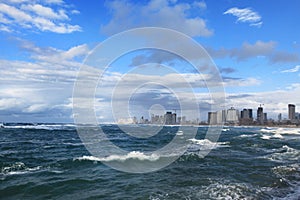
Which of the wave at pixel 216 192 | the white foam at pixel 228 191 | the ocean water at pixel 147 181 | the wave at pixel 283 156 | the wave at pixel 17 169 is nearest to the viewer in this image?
the wave at pixel 216 192

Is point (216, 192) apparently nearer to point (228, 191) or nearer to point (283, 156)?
point (228, 191)

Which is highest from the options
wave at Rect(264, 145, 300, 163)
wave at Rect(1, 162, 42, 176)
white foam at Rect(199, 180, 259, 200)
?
white foam at Rect(199, 180, 259, 200)

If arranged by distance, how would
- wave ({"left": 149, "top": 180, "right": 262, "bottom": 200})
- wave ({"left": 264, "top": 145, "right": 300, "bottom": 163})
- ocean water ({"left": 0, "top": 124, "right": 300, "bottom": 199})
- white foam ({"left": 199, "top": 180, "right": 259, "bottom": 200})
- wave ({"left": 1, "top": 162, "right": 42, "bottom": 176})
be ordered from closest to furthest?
1. wave ({"left": 149, "top": 180, "right": 262, "bottom": 200})
2. white foam ({"left": 199, "top": 180, "right": 259, "bottom": 200})
3. ocean water ({"left": 0, "top": 124, "right": 300, "bottom": 199})
4. wave ({"left": 1, "top": 162, "right": 42, "bottom": 176})
5. wave ({"left": 264, "top": 145, "right": 300, "bottom": 163})

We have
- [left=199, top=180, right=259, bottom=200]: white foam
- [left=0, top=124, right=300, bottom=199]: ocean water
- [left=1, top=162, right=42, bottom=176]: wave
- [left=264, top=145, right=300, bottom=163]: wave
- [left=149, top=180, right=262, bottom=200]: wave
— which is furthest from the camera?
[left=264, top=145, right=300, bottom=163]: wave

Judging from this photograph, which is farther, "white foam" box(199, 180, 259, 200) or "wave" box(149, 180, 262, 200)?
"white foam" box(199, 180, 259, 200)

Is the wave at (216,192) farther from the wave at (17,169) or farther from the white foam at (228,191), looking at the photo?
the wave at (17,169)

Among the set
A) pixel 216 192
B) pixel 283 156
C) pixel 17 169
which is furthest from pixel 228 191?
pixel 283 156

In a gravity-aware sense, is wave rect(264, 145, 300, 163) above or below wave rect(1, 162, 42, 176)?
above

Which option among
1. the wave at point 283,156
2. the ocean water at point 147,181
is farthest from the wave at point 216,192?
the wave at point 283,156

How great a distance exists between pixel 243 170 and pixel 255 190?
6.43 metres

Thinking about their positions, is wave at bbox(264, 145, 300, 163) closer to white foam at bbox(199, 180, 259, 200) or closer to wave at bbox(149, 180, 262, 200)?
white foam at bbox(199, 180, 259, 200)

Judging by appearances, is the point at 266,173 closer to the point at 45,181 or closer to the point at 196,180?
the point at 196,180

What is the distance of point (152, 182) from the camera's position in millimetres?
17938

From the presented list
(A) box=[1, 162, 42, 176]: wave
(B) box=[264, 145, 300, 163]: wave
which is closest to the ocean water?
(A) box=[1, 162, 42, 176]: wave
